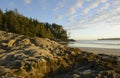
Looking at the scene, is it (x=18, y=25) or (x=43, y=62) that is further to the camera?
(x=18, y=25)

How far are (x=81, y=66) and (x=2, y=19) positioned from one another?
1959 inches

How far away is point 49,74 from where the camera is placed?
41.1ft

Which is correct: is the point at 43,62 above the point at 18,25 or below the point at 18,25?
below

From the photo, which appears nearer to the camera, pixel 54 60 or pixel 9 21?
pixel 54 60

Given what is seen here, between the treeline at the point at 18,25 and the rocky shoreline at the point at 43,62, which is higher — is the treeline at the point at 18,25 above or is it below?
above

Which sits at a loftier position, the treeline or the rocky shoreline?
the treeline

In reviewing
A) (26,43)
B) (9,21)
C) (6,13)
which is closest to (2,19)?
(9,21)

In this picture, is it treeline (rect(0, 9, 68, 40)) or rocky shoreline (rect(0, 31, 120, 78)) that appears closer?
rocky shoreline (rect(0, 31, 120, 78))

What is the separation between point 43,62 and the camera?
40.4 feet

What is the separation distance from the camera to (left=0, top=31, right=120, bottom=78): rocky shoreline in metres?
11.3

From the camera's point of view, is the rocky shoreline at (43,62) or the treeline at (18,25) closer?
the rocky shoreline at (43,62)

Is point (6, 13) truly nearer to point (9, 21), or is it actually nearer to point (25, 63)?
point (9, 21)

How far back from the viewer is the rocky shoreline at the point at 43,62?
444 inches

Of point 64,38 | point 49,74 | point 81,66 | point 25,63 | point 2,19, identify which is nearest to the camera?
point 25,63
